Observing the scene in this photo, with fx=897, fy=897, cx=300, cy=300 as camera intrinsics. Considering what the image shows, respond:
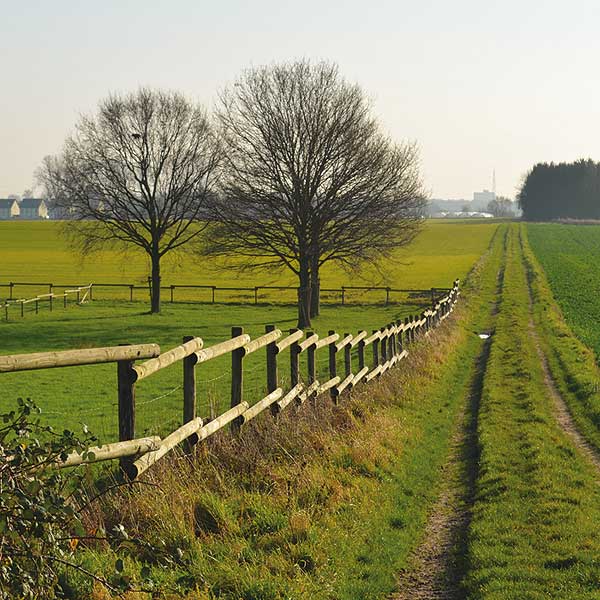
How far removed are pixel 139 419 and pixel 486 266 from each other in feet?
190

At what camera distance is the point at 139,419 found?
16344 mm

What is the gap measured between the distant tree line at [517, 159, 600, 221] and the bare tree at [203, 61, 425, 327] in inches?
6440

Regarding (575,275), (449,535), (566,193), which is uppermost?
(566,193)

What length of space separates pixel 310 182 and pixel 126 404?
31.5 m

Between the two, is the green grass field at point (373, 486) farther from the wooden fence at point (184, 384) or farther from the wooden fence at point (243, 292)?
the wooden fence at point (243, 292)

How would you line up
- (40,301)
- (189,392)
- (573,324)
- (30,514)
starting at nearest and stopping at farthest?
(30,514) < (189,392) < (573,324) < (40,301)

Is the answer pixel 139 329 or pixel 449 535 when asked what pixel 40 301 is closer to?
pixel 139 329

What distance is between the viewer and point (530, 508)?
31.3ft

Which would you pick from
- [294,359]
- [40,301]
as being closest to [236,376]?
[294,359]

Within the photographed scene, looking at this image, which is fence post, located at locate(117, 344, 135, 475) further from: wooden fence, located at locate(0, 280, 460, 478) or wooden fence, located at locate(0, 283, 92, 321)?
wooden fence, located at locate(0, 283, 92, 321)

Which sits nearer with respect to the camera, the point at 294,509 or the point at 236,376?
the point at 294,509

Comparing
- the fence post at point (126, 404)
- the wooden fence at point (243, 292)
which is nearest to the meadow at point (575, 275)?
the wooden fence at point (243, 292)

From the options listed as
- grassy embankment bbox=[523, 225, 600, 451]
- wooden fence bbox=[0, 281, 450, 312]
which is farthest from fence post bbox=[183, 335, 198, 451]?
wooden fence bbox=[0, 281, 450, 312]

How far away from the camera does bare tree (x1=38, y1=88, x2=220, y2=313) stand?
45250 millimetres
